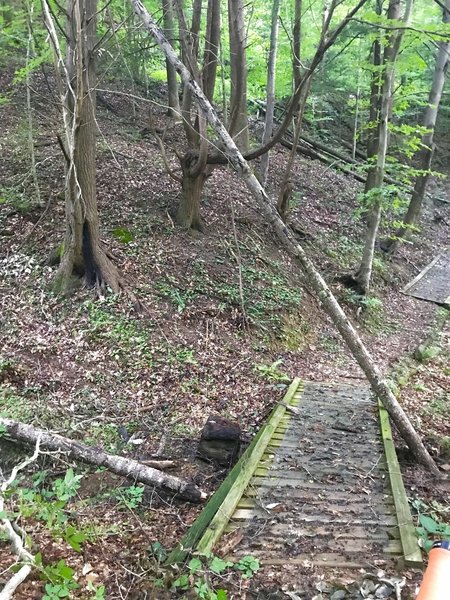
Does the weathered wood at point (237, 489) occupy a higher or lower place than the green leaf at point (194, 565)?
lower

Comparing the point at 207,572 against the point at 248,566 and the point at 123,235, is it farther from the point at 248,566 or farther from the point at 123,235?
the point at 123,235

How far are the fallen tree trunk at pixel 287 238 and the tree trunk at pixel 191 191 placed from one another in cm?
416

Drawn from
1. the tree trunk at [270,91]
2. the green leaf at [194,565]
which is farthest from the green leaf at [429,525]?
the tree trunk at [270,91]

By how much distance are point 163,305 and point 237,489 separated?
470cm

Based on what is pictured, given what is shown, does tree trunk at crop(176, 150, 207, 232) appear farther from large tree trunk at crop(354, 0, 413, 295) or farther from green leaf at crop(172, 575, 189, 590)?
green leaf at crop(172, 575, 189, 590)

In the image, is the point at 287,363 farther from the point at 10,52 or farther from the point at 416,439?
the point at 10,52

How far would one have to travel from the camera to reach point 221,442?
584 cm

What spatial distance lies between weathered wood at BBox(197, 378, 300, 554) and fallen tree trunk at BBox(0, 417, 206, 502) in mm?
633

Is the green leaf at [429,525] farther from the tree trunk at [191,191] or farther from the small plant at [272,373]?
the tree trunk at [191,191]

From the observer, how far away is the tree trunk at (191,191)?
33.3ft

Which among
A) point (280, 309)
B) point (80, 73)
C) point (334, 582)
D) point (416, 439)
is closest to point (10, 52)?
point (80, 73)

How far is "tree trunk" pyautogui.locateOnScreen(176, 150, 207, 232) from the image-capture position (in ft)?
33.3

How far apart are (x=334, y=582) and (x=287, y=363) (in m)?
5.56

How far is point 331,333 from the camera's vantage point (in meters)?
10.7
